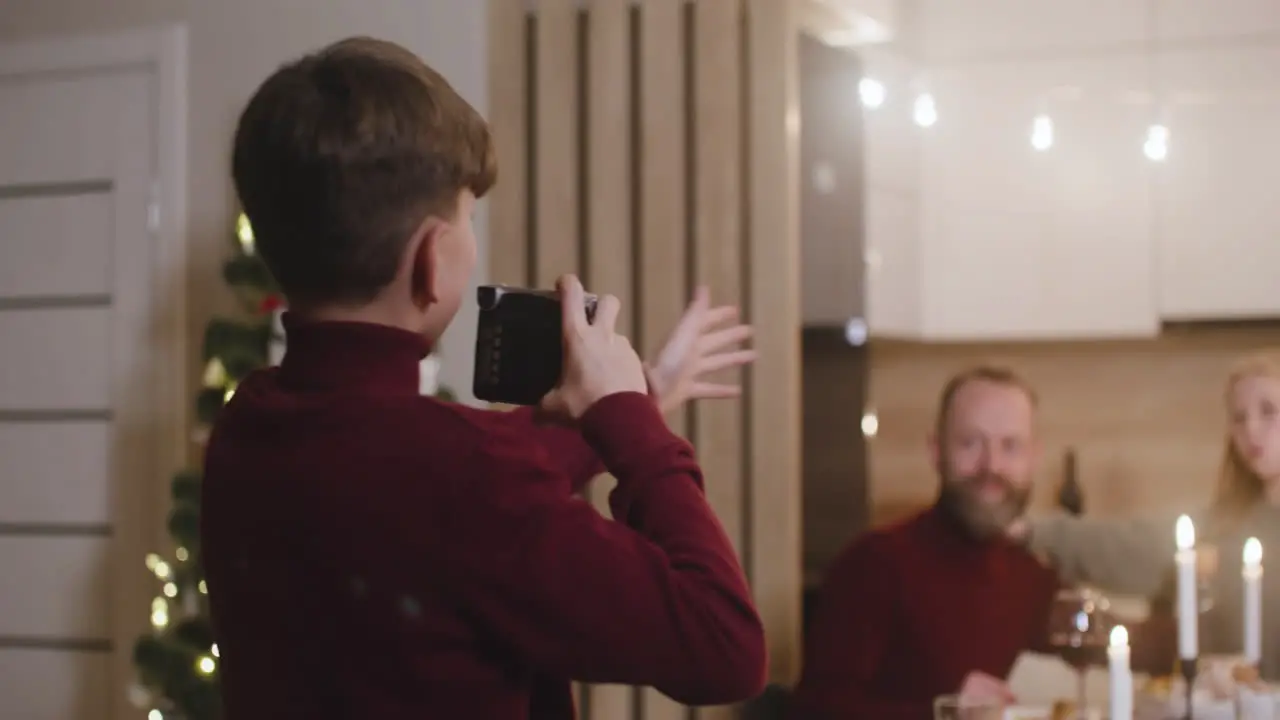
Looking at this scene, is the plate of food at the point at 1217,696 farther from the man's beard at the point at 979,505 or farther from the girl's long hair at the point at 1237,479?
the girl's long hair at the point at 1237,479

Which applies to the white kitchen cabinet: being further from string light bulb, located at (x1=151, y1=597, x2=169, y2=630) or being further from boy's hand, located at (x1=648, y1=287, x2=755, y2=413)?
boy's hand, located at (x1=648, y1=287, x2=755, y2=413)

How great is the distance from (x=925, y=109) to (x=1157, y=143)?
1.56 feet

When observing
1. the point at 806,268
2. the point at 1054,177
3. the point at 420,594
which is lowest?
the point at 420,594

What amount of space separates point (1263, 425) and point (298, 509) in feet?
8.10

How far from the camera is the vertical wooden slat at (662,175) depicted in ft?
8.81

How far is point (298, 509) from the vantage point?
2.94 ft

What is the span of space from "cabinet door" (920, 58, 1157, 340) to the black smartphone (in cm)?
222

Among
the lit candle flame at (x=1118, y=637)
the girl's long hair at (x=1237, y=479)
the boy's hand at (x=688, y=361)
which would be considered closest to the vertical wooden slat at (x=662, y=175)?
the girl's long hair at (x=1237, y=479)

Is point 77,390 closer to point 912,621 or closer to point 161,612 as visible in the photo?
point 161,612

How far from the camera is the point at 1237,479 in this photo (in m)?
2.96

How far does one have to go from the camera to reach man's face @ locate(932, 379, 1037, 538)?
2.76 m

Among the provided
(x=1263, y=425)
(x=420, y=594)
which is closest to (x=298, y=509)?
(x=420, y=594)

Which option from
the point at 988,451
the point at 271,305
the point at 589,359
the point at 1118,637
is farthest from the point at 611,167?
the point at 589,359

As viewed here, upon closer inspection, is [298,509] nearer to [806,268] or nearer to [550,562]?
[550,562]
